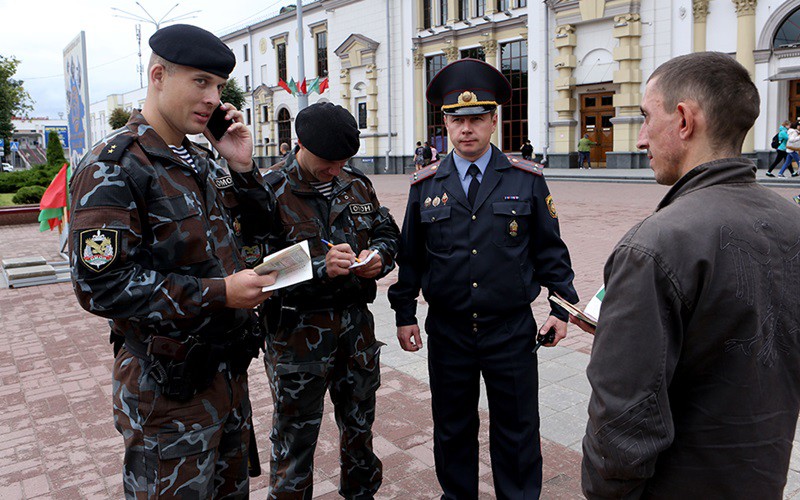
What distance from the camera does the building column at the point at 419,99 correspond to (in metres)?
34.4

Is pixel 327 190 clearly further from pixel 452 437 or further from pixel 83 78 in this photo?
pixel 83 78

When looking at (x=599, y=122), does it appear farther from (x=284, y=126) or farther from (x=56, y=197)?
(x=284, y=126)

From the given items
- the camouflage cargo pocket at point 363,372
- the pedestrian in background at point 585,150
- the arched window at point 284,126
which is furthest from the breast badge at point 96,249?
the arched window at point 284,126

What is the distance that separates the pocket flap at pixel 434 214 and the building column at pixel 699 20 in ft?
78.5

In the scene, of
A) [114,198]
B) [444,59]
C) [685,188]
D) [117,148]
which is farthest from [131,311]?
[444,59]

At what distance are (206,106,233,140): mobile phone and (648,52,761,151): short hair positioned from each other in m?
1.65

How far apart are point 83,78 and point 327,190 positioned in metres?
7.27

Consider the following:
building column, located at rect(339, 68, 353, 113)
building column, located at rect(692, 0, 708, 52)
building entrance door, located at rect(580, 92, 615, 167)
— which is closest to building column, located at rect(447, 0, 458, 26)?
building column, located at rect(339, 68, 353, 113)

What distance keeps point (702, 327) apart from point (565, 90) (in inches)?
1080

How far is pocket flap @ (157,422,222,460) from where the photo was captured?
208 cm

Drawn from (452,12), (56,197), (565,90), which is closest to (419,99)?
(452,12)

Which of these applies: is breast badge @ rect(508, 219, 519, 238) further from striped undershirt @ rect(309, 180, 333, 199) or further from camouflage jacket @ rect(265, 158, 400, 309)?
striped undershirt @ rect(309, 180, 333, 199)

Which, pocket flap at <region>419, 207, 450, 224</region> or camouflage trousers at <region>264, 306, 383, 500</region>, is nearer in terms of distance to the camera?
camouflage trousers at <region>264, 306, 383, 500</region>

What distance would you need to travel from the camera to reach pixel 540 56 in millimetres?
28125
